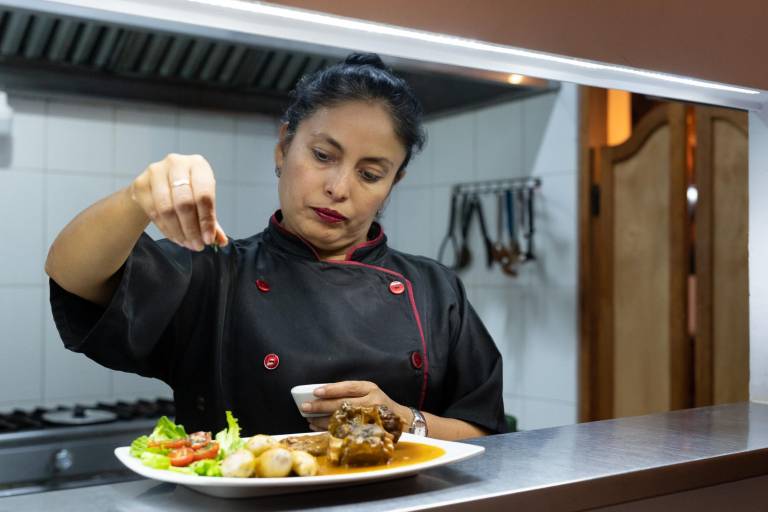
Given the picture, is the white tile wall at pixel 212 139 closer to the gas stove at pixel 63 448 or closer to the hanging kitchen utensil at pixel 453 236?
the hanging kitchen utensil at pixel 453 236

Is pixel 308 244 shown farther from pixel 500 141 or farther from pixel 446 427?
pixel 500 141

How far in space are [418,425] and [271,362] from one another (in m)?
0.24

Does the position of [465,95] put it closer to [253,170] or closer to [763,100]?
[253,170]

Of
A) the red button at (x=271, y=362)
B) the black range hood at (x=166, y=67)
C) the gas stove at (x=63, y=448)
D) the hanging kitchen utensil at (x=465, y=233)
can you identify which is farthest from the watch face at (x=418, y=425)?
the hanging kitchen utensil at (x=465, y=233)

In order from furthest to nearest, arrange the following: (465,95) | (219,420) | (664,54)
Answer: (465,95) → (219,420) → (664,54)

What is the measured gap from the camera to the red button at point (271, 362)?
1.30 meters

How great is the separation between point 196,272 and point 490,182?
2081mm

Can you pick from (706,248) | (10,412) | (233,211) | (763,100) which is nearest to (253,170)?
(233,211)

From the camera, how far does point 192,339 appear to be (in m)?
1.34

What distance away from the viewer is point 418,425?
126 cm

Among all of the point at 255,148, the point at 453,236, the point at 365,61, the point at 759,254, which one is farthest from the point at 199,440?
the point at 453,236

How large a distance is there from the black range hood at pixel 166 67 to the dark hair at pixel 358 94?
1159 mm

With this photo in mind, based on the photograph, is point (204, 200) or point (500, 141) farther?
point (500, 141)

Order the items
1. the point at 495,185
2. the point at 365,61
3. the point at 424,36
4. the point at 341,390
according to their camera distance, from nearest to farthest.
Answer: the point at 424,36 → the point at 341,390 → the point at 365,61 → the point at 495,185
